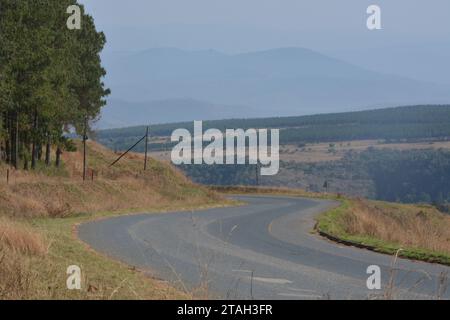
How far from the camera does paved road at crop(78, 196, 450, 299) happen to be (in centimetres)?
1348

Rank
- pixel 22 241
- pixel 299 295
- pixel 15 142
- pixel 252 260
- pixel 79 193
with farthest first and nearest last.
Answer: pixel 15 142
pixel 79 193
pixel 252 260
pixel 22 241
pixel 299 295

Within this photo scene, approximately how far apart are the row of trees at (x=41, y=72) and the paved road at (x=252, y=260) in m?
10.9

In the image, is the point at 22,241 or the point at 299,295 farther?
the point at 22,241

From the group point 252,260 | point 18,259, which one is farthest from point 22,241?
point 252,260

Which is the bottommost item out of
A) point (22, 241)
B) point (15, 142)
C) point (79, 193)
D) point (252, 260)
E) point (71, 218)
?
point (71, 218)

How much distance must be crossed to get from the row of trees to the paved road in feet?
35.8

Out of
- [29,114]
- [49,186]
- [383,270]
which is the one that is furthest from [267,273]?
[29,114]

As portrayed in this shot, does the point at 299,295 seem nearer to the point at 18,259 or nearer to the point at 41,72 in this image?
the point at 18,259

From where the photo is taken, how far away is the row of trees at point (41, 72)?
3697cm

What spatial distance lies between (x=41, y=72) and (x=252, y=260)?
79.1 feet

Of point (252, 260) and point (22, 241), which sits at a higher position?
point (22, 241)

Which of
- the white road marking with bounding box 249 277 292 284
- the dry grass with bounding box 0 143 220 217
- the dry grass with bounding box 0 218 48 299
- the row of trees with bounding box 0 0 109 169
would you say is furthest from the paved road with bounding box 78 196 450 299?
the row of trees with bounding box 0 0 109 169

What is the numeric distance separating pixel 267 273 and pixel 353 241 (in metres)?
8.19

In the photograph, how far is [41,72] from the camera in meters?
39.8
